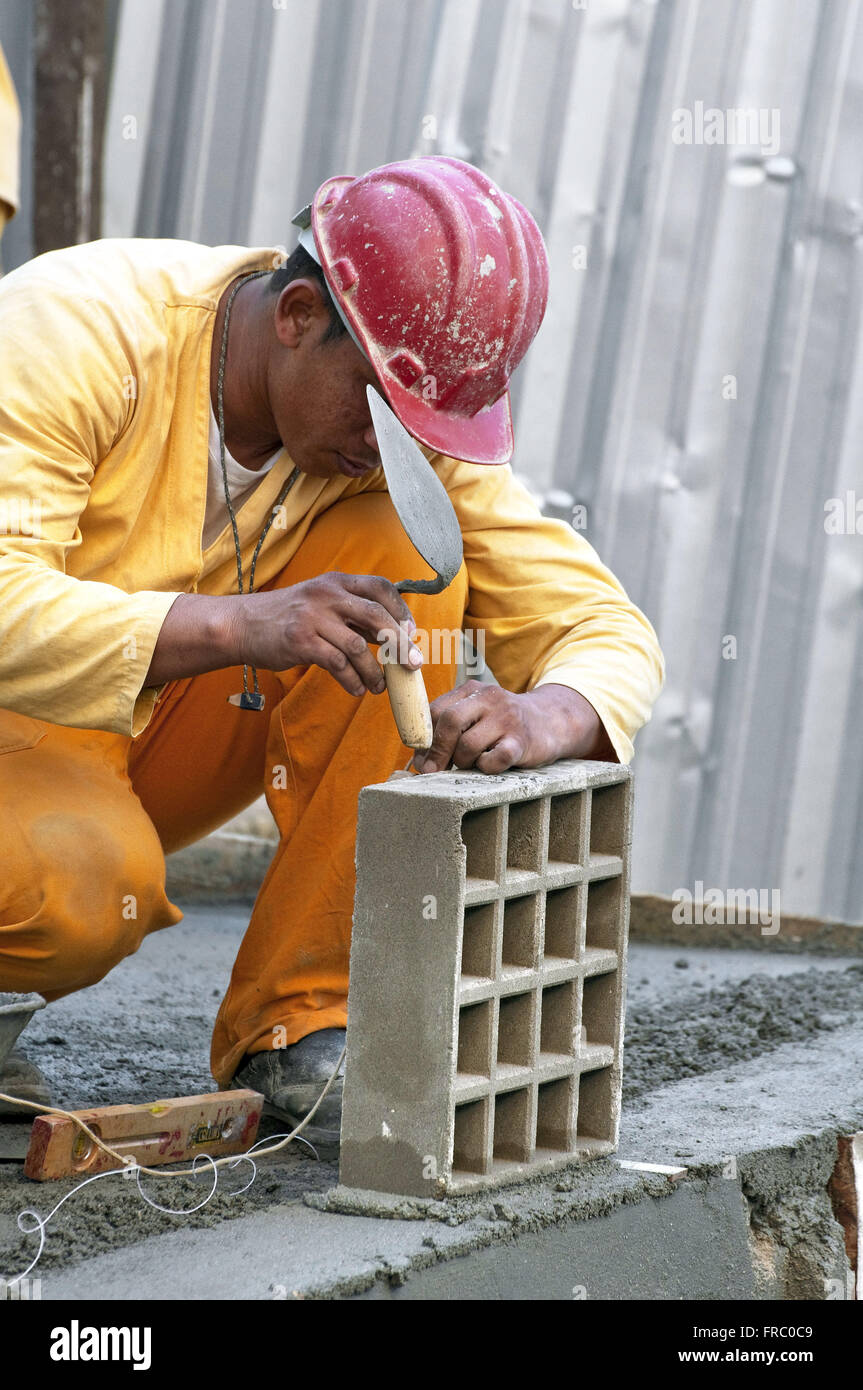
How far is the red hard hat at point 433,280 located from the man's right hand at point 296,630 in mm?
296

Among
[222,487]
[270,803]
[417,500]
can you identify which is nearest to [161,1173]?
[270,803]

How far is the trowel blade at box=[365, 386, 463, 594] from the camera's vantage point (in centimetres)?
190

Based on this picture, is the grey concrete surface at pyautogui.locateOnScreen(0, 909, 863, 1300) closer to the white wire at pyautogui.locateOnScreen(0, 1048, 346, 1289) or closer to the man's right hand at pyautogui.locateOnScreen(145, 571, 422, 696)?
the white wire at pyautogui.locateOnScreen(0, 1048, 346, 1289)

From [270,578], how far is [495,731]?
Answer: 1.97ft

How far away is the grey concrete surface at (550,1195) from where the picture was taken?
5.68 feet

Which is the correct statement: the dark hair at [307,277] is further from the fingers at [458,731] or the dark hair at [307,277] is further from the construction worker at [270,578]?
the fingers at [458,731]

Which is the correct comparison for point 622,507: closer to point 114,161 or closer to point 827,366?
A: point 827,366

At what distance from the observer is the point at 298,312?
2189 mm

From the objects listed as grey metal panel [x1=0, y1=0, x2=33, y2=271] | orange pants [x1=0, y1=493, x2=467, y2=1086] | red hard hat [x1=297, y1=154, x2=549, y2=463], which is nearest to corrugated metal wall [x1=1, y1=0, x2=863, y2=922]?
grey metal panel [x1=0, y1=0, x2=33, y2=271]

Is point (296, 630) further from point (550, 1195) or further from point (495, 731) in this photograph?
point (550, 1195)

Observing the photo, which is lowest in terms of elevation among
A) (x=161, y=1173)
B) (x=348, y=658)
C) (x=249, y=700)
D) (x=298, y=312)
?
(x=161, y=1173)

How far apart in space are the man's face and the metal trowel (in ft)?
0.37

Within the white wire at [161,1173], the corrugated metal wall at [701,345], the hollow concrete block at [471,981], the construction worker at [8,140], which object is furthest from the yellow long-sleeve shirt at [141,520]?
the construction worker at [8,140]
